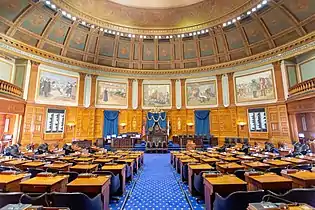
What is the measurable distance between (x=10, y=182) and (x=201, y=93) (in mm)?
15199

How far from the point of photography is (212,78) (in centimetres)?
1639

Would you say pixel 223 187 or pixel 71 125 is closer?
pixel 223 187

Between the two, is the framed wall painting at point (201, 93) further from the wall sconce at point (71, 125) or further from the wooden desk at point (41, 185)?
the wooden desk at point (41, 185)

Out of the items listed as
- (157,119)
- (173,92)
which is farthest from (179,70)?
(157,119)

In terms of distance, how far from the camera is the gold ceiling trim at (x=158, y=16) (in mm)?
12595

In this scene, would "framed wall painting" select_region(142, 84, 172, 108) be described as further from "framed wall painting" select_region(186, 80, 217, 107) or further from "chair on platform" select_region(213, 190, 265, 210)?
"chair on platform" select_region(213, 190, 265, 210)

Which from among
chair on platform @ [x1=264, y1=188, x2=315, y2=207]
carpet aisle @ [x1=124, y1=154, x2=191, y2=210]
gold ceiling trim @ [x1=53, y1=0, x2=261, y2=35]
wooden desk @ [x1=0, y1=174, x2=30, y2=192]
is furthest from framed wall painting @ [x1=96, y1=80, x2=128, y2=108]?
chair on platform @ [x1=264, y1=188, x2=315, y2=207]

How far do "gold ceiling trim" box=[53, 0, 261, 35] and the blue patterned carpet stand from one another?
40.1 ft

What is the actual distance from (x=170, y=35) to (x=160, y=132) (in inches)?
335

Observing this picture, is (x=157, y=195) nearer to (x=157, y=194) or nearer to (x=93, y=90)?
(x=157, y=194)

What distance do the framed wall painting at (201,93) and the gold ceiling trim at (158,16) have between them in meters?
4.83

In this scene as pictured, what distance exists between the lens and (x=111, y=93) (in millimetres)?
16406

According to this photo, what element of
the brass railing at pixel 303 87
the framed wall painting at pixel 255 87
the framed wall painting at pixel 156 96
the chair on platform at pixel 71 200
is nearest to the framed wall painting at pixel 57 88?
the framed wall painting at pixel 156 96

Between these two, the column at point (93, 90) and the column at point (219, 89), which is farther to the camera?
the column at point (219, 89)
